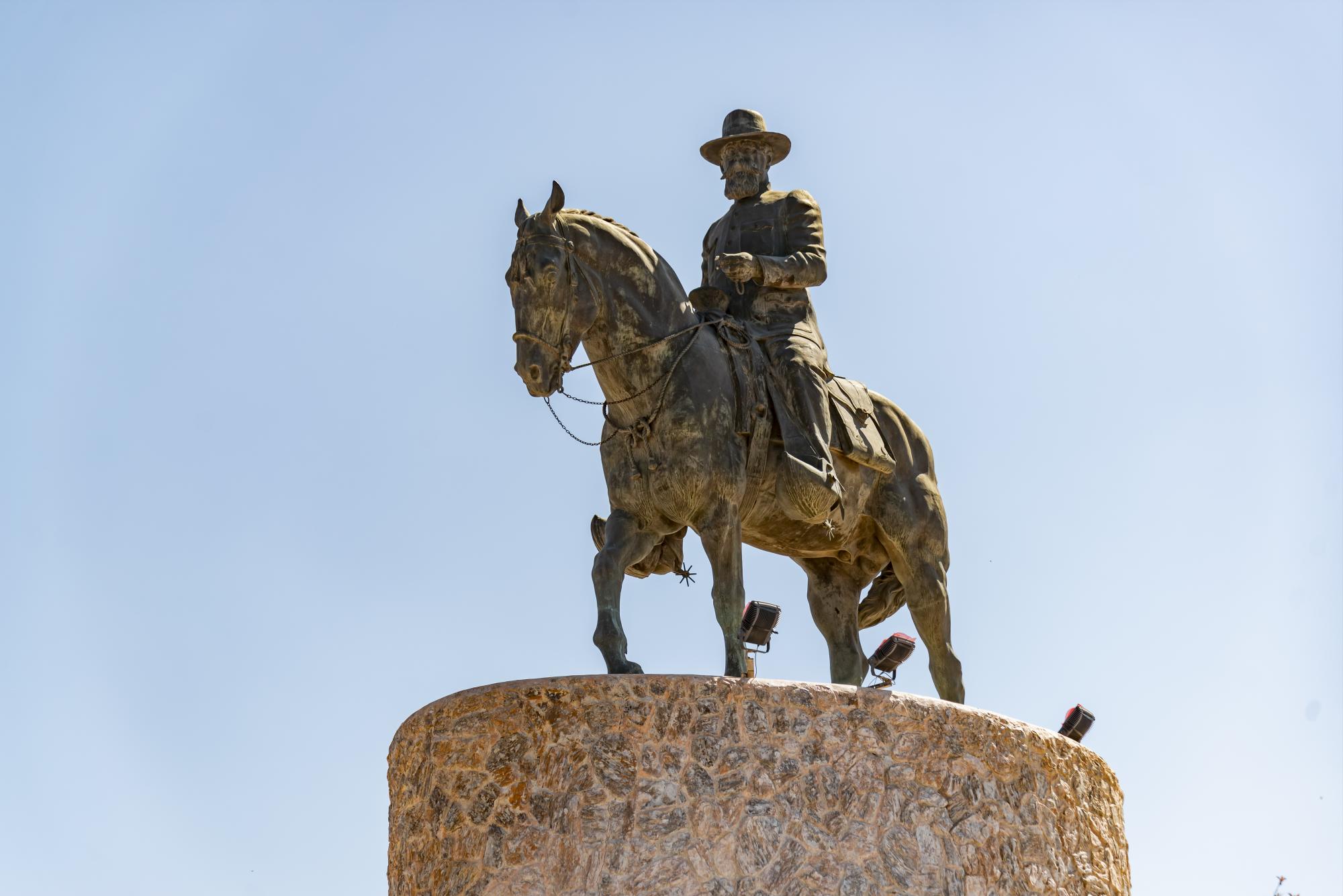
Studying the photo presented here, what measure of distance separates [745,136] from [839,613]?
3.43 m

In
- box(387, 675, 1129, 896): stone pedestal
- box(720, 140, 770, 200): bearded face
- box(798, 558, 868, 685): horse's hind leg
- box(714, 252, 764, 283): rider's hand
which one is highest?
box(720, 140, 770, 200): bearded face

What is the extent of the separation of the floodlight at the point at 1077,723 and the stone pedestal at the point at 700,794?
1.86m

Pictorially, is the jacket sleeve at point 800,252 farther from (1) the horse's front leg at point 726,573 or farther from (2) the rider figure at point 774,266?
(1) the horse's front leg at point 726,573

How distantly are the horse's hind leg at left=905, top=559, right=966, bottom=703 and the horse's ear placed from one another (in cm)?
385

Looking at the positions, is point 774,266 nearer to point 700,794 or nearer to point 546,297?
point 546,297

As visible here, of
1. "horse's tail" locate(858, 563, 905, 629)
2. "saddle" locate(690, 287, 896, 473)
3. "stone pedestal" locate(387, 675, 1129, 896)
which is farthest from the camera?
"horse's tail" locate(858, 563, 905, 629)

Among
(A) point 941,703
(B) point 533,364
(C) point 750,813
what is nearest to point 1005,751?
(A) point 941,703

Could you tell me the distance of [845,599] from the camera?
629 inches

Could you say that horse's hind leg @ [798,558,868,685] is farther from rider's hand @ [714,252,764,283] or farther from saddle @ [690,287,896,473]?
rider's hand @ [714,252,764,283]

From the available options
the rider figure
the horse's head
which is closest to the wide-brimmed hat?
the rider figure

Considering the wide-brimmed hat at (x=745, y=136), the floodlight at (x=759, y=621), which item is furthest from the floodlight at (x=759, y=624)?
the wide-brimmed hat at (x=745, y=136)

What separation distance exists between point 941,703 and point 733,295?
128 inches

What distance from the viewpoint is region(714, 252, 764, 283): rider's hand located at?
14469 mm

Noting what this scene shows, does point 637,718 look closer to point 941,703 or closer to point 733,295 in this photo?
point 941,703
